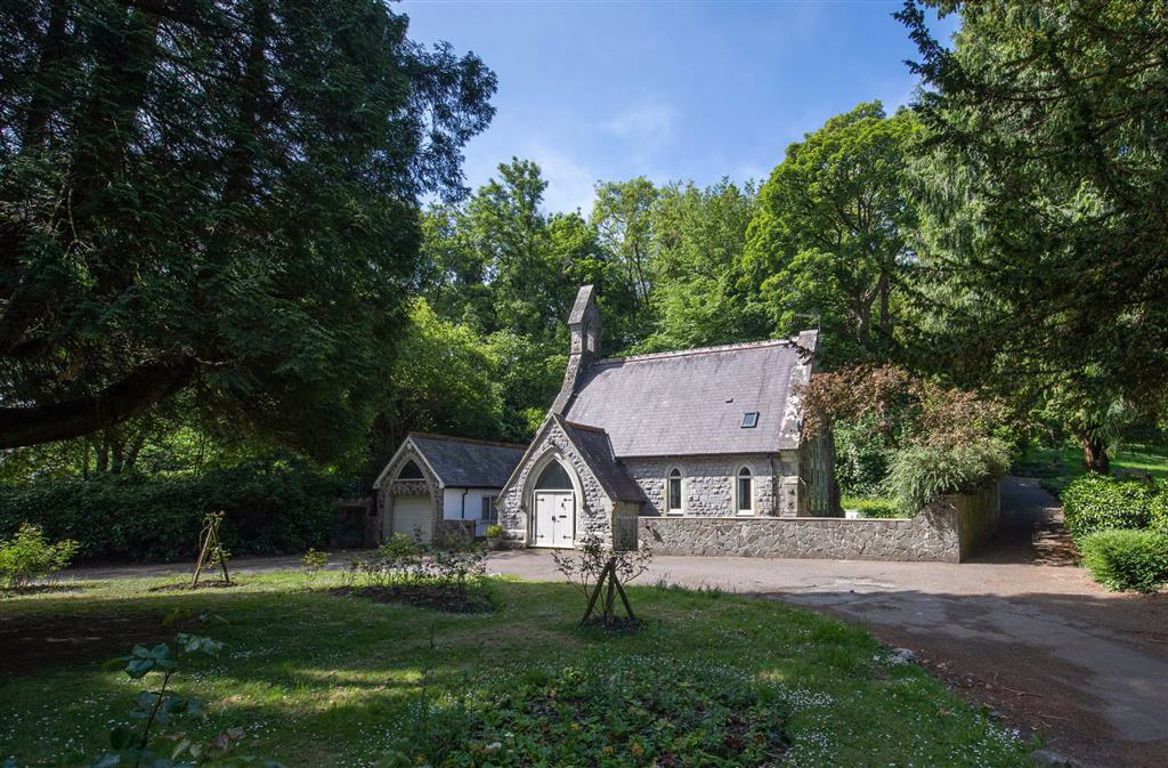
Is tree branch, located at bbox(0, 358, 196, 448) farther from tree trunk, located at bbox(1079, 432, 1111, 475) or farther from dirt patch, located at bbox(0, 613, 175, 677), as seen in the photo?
tree trunk, located at bbox(1079, 432, 1111, 475)

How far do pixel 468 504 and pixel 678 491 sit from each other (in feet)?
27.4

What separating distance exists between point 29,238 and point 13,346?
224 centimetres

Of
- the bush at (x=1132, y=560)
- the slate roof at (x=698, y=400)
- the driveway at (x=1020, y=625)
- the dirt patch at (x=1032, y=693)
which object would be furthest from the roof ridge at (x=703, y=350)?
the dirt patch at (x=1032, y=693)

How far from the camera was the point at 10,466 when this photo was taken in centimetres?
1318

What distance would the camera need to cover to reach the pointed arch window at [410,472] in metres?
27.7

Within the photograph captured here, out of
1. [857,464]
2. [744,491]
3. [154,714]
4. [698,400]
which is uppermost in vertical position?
[698,400]

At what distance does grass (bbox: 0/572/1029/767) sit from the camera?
5.57 metres

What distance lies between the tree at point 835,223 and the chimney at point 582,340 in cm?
912

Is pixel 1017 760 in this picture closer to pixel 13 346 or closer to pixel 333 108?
pixel 333 108

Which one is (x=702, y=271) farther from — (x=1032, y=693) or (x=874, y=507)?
(x=1032, y=693)

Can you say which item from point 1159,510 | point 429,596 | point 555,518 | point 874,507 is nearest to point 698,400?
point 555,518

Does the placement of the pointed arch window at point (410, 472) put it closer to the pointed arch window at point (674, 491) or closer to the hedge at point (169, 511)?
the hedge at point (169, 511)

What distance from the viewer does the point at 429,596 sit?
12.5m

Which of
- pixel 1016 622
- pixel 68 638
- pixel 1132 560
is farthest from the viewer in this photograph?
pixel 1132 560
